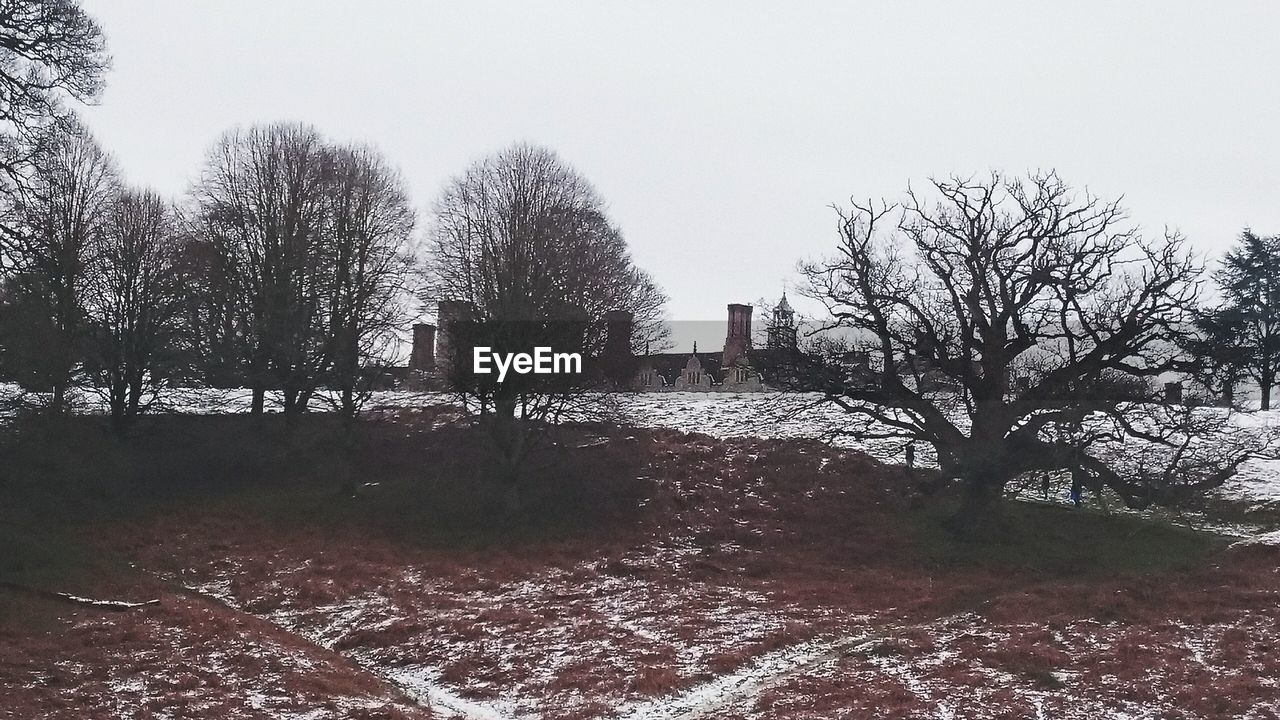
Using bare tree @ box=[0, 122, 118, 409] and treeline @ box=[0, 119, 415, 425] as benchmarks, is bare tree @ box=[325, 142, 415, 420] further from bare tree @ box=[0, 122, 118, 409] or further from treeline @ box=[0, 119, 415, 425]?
bare tree @ box=[0, 122, 118, 409]

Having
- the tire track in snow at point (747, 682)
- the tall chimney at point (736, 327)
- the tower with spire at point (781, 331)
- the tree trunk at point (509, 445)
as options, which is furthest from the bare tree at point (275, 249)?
the tall chimney at point (736, 327)

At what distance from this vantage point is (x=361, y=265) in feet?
134

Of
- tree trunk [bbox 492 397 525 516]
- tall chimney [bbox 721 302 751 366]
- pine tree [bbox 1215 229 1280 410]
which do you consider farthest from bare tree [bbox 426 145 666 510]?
pine tree [bbox 1215 229 1280 410]

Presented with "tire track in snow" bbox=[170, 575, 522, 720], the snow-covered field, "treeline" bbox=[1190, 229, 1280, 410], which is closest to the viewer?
"tire track in snow" bbox=[170, 575, 522, 720]

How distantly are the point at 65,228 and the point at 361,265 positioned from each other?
430 inches

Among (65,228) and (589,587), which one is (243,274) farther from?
(589,587)

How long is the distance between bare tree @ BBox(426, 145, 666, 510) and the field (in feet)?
8.18

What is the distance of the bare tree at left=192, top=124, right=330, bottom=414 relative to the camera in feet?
127

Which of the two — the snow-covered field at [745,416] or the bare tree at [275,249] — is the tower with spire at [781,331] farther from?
the bare tree at [275,249]

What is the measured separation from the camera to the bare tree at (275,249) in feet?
127

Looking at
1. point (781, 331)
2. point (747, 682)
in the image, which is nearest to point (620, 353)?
point (781, 331)

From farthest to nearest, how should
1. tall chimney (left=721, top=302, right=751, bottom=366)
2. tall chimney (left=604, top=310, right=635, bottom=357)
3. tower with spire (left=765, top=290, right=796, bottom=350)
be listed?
tall chimney (left=721, top=302, right=751, bottom=366) < tall chimney (left=604, top=310, right=635, bottom=357) < tower with spire (left=765, top=290, right=796, bottom=350)

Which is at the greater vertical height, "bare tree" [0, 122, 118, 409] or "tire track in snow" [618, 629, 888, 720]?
"bare tree" [0, 122, 118, 409]

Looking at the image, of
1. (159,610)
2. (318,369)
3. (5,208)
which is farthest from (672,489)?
(5,208)
